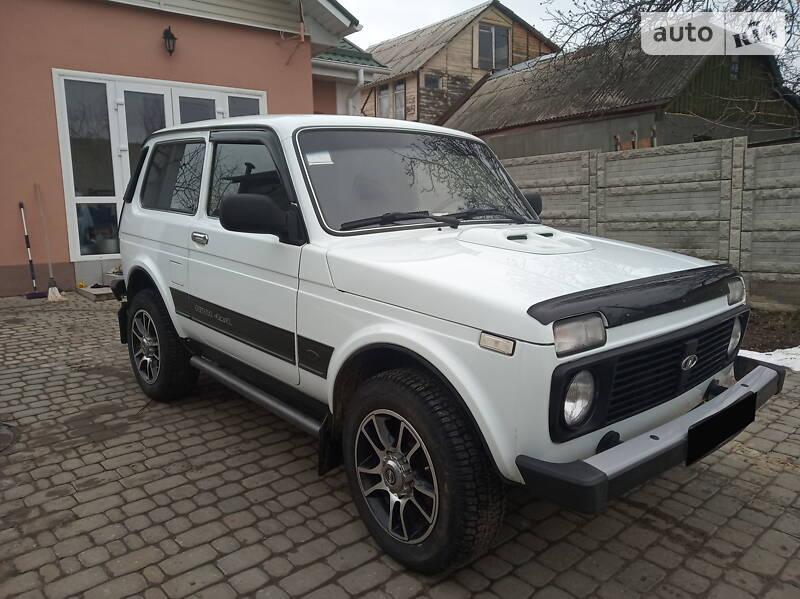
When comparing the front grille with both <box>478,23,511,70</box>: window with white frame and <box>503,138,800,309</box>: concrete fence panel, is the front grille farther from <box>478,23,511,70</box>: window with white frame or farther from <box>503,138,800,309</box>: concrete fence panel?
<box>478,23,511,70</box>: window with white frame

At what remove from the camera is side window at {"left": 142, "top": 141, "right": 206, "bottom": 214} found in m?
4.12

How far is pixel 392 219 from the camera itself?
10.5 ft

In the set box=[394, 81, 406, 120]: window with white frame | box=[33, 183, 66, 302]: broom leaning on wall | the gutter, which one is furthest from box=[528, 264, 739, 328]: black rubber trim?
box=[394, 81, 406, 120]: window with white frame

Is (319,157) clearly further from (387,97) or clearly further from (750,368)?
(387,97)

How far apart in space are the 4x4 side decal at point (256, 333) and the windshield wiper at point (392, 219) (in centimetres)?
62

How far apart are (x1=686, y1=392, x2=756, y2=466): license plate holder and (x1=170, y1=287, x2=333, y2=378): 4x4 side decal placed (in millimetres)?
1634

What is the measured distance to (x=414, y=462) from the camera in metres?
2.62

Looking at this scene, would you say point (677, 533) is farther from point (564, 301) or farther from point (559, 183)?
point (559, 183)

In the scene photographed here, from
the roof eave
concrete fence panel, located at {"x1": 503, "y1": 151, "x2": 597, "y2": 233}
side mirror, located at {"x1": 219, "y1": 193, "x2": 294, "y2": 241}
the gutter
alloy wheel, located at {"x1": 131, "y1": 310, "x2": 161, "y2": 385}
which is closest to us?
side mirror, located at {"x1": 219, "y1": 193, "x2": 294, "y2": 241}

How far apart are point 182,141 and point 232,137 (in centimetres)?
82

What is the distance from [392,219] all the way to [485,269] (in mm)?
842

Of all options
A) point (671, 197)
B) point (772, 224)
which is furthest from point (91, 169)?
point (772, 224)

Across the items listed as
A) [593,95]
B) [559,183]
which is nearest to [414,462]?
[559,183]

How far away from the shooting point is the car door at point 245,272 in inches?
126
